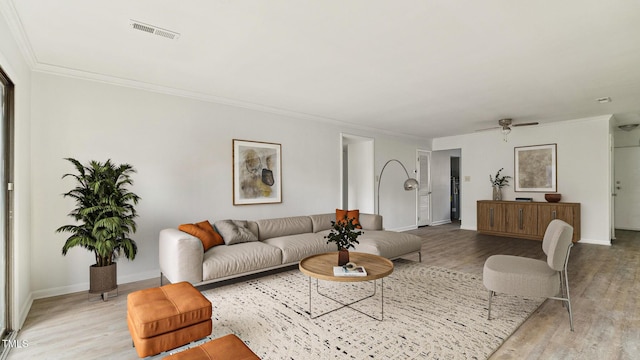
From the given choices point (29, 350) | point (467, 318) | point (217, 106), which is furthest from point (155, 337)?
point (217, 106)

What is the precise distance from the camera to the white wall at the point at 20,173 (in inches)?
100

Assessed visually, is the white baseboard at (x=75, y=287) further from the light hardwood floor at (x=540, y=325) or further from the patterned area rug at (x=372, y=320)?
the patterned area rug at (x=372, y=320)

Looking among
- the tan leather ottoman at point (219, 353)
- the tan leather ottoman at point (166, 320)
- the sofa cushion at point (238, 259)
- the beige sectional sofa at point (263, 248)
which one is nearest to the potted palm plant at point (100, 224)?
the beige sectional sofa at point (263, 248)

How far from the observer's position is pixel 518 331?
257 centimetres

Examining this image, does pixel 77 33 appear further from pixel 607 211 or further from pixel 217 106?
pixel 607 211

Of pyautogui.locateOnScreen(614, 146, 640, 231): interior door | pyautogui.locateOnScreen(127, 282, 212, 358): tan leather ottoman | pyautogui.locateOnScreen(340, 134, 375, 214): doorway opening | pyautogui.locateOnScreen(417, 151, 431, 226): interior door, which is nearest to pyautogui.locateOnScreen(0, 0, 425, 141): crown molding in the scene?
pyautogui.locateOnScreen(340, 134, 375, 214): doorway opening

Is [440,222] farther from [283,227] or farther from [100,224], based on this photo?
[100,224]

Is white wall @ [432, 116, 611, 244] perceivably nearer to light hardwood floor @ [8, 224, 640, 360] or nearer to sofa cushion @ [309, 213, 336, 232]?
light hardwood floor @ [8, 224, 640, 360]

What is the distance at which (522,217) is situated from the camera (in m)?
6.73

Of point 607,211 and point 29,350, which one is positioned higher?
point 607,211

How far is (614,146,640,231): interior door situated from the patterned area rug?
690cm

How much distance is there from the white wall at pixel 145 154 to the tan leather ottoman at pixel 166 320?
1.89 meters

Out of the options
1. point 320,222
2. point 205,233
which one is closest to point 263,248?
point 205,233

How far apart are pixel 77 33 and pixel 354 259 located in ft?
10.9
